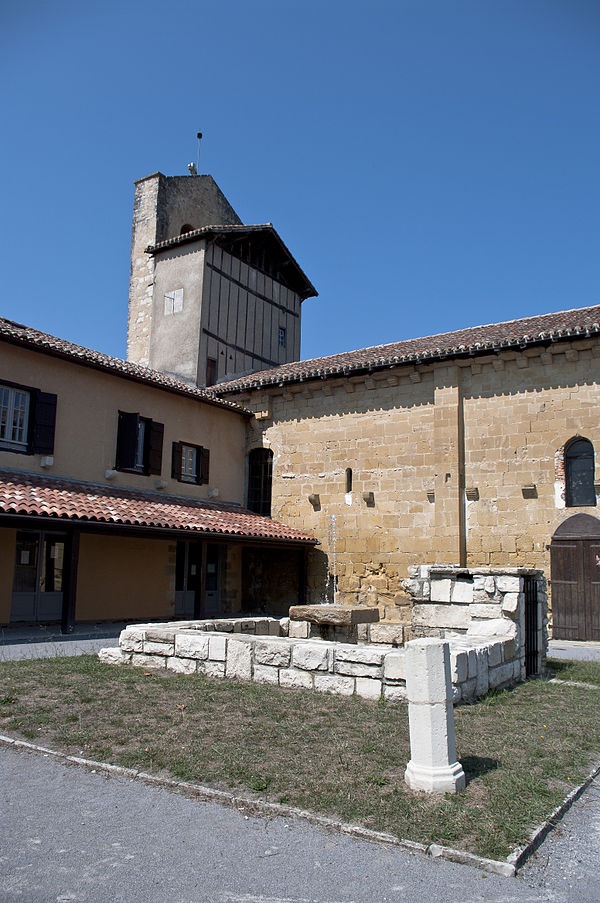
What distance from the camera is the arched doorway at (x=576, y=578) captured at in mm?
14492

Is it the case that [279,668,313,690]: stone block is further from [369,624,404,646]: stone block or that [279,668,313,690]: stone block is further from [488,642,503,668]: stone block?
[369,624,404,646]: stone block

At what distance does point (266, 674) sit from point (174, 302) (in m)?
18.6

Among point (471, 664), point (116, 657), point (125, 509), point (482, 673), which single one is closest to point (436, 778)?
point (471, 664)

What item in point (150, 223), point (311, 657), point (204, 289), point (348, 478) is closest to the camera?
point (311, 657)

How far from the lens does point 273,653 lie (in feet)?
23.5

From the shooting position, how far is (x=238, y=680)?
7.36 metres

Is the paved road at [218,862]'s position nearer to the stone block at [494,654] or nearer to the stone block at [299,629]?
the stone block at [494,654]

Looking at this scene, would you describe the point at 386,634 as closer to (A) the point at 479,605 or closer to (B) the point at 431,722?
(A) the point at 479,605

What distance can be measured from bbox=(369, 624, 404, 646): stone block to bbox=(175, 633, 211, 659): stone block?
10.2 feet

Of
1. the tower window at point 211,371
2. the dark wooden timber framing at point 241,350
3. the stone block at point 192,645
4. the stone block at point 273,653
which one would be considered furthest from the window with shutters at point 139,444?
the stone block at point 273,653

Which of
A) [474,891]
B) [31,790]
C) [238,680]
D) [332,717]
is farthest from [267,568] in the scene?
[474,891]

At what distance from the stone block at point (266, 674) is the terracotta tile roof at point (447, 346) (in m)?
11.2

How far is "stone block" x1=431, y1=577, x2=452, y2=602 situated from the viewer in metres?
9.36

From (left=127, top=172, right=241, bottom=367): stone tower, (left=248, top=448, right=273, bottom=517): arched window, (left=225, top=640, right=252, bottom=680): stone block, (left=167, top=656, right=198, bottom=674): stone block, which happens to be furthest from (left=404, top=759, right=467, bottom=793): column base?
(left=127, top=172, right=241, bottom=367): stone tower
